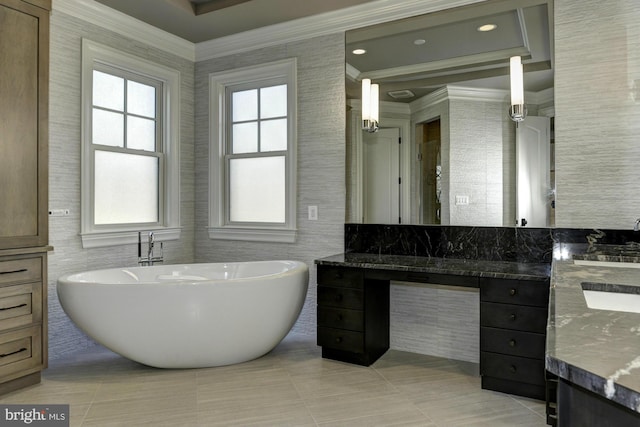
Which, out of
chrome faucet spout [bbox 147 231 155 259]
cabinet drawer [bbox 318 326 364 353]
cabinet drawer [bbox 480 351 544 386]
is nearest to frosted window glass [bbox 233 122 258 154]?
chrome faucet spout [bbox 147 231 155 259]

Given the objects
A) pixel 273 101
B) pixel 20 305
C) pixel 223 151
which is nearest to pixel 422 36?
pixel 273 101

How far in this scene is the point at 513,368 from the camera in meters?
2.47

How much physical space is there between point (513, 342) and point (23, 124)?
3004mm

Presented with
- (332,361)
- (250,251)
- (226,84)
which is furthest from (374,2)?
(332,361)

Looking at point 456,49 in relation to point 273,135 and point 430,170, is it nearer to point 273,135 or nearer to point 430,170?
point 430,170

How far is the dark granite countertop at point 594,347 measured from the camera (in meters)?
0.56

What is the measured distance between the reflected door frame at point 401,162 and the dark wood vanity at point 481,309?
14.6 inches

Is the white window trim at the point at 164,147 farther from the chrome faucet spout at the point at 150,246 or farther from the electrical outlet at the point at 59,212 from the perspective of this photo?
the chrome faucet spout at the point at 150,246

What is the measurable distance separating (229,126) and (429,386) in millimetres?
2799

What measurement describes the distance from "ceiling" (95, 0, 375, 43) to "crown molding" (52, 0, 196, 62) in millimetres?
54

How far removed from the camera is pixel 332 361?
3.10m

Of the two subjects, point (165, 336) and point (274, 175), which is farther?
point (274, 175)

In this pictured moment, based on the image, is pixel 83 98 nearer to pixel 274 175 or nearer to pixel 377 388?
pixel 274 175

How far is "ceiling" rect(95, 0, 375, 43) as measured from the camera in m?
3.36
